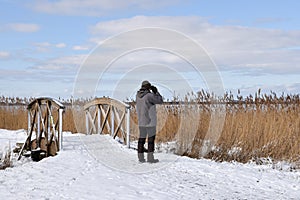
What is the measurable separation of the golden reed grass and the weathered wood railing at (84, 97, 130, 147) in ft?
2.88

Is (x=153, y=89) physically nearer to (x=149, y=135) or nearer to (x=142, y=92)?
(x=142, y=92)

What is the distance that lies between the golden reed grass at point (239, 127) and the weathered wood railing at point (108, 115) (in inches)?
34.5

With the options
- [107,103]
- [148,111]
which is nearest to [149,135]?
[148,111]

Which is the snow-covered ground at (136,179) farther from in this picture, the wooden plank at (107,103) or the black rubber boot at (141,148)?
the wooden plank at (107,103)

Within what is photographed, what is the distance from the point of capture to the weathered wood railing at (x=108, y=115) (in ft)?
45.2

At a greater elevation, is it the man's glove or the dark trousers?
the man's glove

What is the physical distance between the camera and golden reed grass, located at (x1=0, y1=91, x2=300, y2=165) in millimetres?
12578

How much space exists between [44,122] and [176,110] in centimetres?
391

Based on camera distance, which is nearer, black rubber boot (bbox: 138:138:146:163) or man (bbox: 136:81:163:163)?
man (bbox: 136:81:163:163)

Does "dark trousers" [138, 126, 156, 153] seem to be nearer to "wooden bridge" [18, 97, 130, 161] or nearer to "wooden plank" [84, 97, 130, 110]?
"wooden bridge" [18, 97, 130, 161]

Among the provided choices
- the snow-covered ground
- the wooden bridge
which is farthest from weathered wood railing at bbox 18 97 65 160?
the snow-covered ground

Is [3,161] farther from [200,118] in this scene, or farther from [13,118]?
[13,118]

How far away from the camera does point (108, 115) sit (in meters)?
15.3

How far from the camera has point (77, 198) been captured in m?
7.39
